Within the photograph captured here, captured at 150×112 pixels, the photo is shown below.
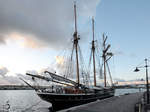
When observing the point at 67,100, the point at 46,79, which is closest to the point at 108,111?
the point at 67,100

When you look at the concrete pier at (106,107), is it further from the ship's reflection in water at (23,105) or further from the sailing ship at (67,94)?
the ship's reflection in water at (23,105)

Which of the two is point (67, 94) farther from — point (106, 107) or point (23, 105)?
point (23, 105)

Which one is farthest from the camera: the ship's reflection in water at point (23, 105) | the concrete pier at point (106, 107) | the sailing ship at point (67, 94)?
the ship's reflection in water at point (23, 105)

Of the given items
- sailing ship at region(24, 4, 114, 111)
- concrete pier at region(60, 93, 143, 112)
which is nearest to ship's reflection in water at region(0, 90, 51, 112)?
sailing ship at region(24, 4, 114, 111)

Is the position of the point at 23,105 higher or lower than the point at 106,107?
lower

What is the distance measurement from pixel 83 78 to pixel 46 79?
14.3 m

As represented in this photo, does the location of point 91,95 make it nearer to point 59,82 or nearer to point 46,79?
point 59,82

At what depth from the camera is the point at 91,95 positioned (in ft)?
118

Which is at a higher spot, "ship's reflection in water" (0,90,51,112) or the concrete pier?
the concrete pier

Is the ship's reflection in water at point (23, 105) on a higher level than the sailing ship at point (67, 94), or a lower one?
lower

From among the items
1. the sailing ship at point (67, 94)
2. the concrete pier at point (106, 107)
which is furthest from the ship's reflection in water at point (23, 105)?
the concrete pier at point (106, 107)

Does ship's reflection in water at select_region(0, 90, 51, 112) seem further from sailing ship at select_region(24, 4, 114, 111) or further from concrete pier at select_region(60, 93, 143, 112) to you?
concrete pier at select_region(60, 93, 143, 112)

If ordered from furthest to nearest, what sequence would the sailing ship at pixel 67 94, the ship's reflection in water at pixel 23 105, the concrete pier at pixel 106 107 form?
the ship's reflection in water at pixel 23 105 → the sailing ship at pixel 67 94 → the concrete pier at pixel 106 107

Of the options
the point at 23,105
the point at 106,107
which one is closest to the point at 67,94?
the point at 106,107
